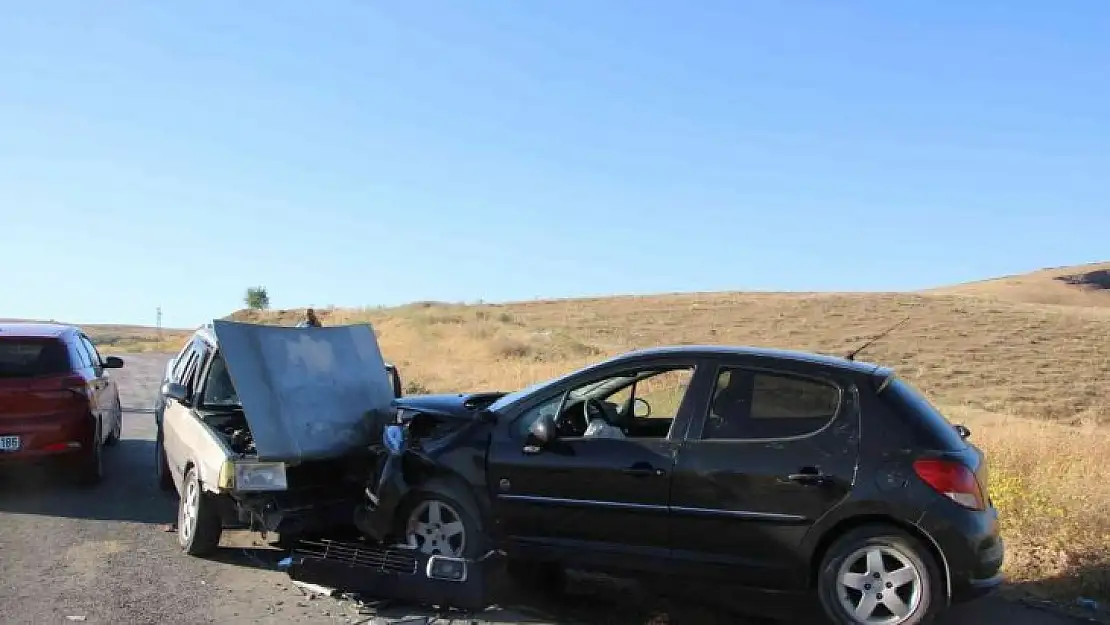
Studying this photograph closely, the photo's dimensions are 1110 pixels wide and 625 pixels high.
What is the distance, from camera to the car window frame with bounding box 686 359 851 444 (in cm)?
567

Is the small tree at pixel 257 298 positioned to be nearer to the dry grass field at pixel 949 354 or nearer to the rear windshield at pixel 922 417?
the dry grass field at pixel 949 354

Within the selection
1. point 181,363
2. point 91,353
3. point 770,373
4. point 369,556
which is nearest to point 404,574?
point 369,556

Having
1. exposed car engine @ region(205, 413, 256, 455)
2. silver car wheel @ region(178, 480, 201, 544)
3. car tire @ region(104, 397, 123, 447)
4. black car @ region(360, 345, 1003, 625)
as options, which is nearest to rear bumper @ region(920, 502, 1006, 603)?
black car @ region(360, 345, 1003, 625)

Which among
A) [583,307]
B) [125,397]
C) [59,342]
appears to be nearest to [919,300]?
[583,307]

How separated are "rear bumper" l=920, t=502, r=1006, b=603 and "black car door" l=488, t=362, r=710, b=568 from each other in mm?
1523

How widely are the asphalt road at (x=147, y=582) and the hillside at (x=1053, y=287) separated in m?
80.0

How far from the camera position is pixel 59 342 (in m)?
9.67

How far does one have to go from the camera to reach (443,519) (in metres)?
6.46

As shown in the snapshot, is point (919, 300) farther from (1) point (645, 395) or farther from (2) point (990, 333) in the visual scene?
(1) point (645, 395)

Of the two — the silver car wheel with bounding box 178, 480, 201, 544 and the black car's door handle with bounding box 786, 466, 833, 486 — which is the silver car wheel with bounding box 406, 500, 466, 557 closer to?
the silver car wheel with bounding box 178, 480, 201, 544

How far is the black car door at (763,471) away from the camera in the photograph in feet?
18.1

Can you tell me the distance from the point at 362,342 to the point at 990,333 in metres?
43.2

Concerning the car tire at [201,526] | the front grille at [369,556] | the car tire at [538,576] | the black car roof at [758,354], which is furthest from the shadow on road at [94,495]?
the black car roof at [758,354]

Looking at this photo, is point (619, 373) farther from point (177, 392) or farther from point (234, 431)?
point (177, 392)
